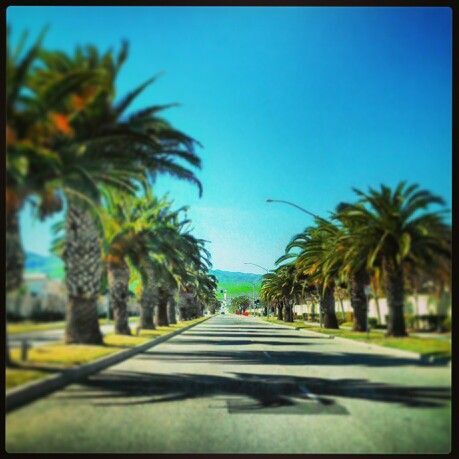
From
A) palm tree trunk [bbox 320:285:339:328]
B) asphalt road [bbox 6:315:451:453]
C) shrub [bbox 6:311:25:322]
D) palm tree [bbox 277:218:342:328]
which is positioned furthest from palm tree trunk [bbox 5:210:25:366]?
palm tree trunk [bbox 320:285:339:328]

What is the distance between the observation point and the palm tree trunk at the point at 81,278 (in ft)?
→ 23.3

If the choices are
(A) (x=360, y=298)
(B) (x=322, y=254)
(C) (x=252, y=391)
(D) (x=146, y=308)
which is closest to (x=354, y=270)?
(A) (x=360, y=298)

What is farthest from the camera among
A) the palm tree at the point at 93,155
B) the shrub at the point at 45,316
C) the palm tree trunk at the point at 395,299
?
Result: the palm tree trunk at the point at 395,299

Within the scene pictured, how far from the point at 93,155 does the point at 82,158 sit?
0.40 m

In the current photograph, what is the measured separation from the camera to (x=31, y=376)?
250 inches

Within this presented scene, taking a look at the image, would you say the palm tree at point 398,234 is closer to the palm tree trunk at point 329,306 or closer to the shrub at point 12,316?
the shrub at point 12,316

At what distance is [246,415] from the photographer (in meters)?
8.21

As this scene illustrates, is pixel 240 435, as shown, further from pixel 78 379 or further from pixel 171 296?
pixel 171 296

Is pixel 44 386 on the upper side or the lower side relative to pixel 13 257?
lower

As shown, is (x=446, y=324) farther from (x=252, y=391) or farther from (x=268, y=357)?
(x=268, y=357)

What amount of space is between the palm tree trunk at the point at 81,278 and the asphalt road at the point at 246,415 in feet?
2.54

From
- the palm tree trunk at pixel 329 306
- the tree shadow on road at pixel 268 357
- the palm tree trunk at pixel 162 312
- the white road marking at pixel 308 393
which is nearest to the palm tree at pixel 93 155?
the white road marking at pixel 308 393

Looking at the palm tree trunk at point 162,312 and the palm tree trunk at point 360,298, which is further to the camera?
the palm tree trunk at point 162,312
